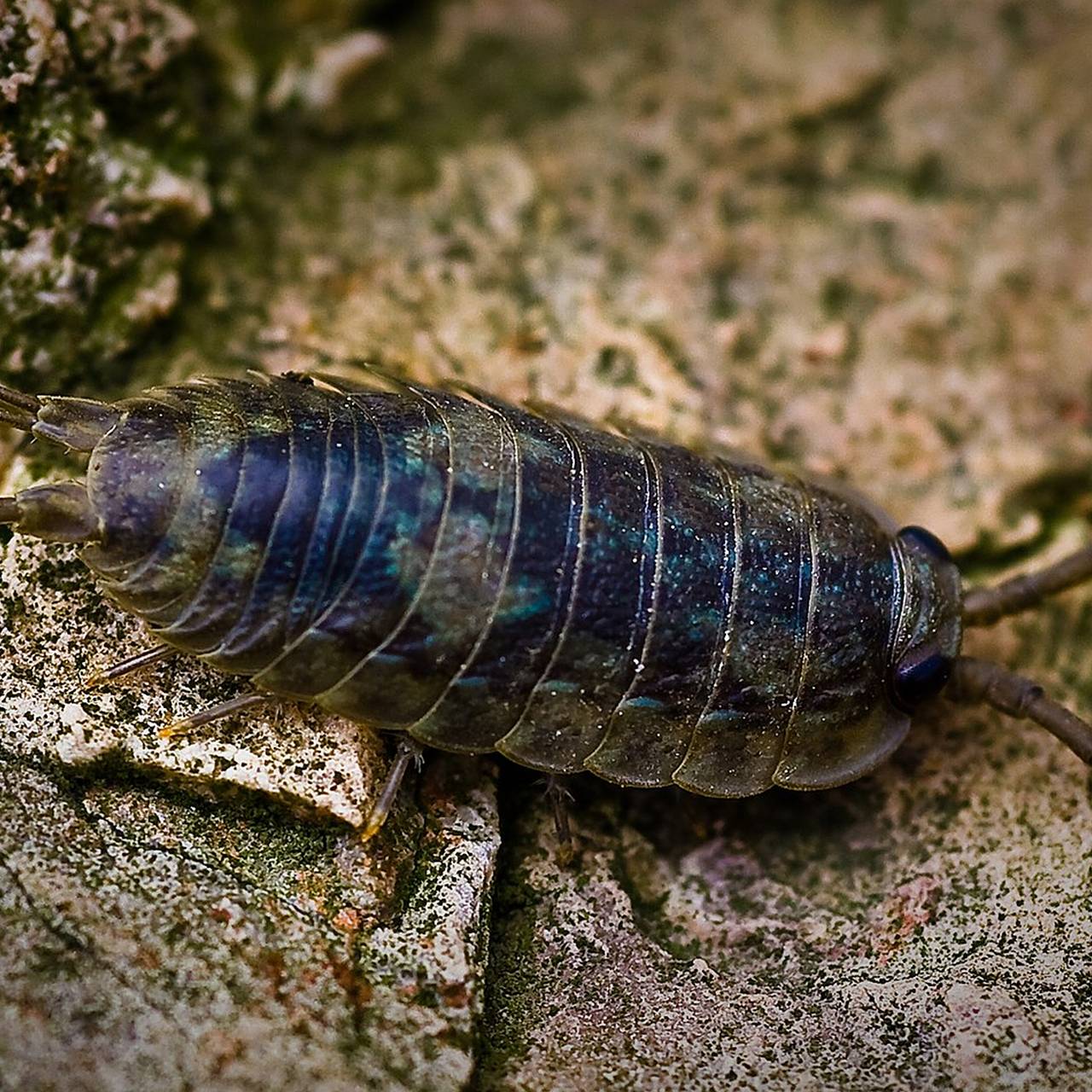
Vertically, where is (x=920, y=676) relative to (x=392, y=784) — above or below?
above

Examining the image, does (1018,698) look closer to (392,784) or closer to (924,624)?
(924,624)

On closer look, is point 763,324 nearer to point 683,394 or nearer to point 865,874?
point 683,394

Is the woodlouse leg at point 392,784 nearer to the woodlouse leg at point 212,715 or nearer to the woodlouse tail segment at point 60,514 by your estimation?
the woodlouse leg at point 212,715

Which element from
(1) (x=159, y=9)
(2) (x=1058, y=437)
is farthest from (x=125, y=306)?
(2) (x=1058, y=437)

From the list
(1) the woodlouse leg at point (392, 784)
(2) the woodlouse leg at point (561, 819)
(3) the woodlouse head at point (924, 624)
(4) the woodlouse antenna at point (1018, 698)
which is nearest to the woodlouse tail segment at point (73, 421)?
(1) the woodlouse leg at point (392, 784)

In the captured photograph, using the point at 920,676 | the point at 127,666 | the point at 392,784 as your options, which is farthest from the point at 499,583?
the point at 920,676
